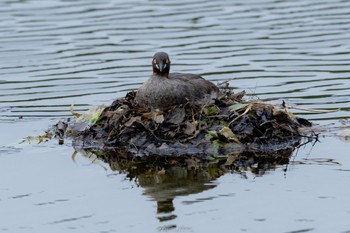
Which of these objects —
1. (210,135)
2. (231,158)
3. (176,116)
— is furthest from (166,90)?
(231,158)

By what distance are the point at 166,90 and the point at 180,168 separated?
1385 mm

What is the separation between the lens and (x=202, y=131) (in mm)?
12156

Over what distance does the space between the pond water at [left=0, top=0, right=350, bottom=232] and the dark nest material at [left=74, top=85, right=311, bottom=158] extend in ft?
1.41

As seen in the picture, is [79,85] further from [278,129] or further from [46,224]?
[46,224]

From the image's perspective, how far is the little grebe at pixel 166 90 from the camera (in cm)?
1248

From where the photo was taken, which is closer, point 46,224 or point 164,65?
point 46,224

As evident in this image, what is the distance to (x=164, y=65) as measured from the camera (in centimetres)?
1257

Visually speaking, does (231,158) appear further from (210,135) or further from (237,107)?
(237,107)

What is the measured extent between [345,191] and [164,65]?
3.37m

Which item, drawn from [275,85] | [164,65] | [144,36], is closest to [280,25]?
[144,36]

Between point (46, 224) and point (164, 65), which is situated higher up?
point (164, 65)

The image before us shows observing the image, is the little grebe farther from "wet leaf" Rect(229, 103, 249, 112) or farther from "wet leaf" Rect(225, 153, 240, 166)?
"wet leaf" Rect(225, 153, 240, 166)

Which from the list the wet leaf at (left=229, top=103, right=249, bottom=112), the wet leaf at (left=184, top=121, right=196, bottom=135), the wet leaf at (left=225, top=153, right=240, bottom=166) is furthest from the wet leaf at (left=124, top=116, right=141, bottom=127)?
the wet leaf at (left=225, top=153, right=240, bottom=166)

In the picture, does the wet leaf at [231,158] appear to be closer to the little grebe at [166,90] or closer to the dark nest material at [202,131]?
the dark nest material at [202,131]
